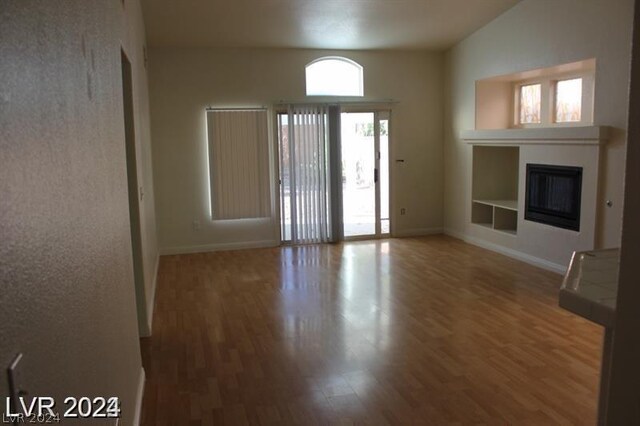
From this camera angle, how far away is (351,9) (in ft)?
19.7

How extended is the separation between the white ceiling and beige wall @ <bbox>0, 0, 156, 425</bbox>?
12.7 ft

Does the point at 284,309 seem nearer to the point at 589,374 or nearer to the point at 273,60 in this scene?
the point at 589,374

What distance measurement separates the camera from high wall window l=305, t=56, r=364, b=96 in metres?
7.52

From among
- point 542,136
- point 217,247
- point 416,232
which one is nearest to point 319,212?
point 217,247

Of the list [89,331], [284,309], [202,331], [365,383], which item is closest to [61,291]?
[89,331]

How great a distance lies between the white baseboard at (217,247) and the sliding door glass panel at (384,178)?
66.5 inches

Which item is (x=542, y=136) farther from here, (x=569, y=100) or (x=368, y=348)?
(x=368, y=348)

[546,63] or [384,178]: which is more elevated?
[546,63]

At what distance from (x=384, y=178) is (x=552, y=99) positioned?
8.41 ft

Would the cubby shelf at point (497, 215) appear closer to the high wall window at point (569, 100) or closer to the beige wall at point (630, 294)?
the high wall window at point (569, 100)

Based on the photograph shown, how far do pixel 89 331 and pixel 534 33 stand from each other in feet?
19.1

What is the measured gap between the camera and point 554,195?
5734mm

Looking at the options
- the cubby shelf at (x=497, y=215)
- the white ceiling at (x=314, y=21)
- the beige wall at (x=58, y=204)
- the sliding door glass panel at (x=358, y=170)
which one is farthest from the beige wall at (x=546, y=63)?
the beige wall at (x=58, y=204)

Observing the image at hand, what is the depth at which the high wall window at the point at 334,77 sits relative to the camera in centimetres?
752
